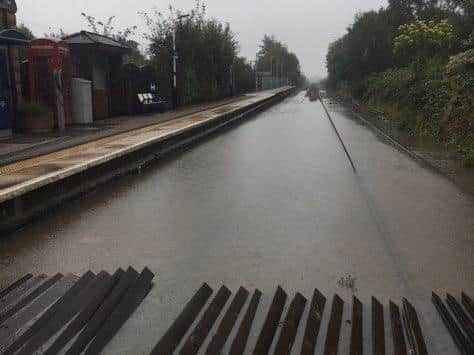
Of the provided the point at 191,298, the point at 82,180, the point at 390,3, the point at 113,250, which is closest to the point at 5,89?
the point at 82,180

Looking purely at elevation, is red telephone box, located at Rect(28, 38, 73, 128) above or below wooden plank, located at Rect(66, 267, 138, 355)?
above

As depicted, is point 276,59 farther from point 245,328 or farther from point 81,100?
point 245,328

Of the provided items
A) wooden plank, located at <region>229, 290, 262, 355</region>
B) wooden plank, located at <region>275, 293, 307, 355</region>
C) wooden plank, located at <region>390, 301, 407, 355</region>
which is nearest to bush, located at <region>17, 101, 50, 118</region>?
wooden plank, located at <region>229, 290, 262, 355</region>

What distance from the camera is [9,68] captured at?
14352 mm

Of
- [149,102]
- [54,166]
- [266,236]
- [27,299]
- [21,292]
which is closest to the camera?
[27,299]

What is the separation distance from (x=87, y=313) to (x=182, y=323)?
28.0 inches

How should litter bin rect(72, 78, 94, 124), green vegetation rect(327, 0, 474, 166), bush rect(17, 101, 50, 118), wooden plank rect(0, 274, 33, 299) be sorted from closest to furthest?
wooden plank rect(0, 274, 33, 299) → bush rect(17, 101, 50, 118) → green vegetation rect(327, 0, 474, 166) → litter bin rect(72, 78, 94, 124)

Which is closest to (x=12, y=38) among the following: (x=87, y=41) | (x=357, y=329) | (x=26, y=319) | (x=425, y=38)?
(x=87, y=41)

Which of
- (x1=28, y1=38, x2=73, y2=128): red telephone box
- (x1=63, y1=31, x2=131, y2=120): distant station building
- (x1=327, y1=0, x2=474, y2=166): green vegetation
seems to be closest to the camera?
(x1=327, y1=0, x2=474, y2=166): green vegetation

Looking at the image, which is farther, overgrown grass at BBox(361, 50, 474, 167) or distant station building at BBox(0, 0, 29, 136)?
distant station building at BBox(0, 0, 29, 136)

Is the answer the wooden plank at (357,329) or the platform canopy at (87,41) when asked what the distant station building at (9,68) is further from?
the wooden plank at (357,329)

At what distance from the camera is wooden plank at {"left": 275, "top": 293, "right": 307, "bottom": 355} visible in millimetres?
3402

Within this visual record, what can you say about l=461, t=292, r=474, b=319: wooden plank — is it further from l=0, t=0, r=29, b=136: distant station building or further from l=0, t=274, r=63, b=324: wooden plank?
l=0, t=0, r=29, b=136: distant station building

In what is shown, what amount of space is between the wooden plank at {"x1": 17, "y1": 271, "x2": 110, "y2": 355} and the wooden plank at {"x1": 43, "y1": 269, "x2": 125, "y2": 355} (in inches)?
1.9
